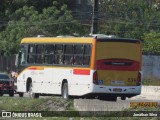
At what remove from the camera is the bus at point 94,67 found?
100.0 feet

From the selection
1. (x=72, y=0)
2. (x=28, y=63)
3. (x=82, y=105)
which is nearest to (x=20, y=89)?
(x=28, y=63)

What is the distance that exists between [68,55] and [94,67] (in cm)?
225

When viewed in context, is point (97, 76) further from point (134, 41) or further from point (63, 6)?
point (63, 6)

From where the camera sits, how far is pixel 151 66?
5675 centimetres

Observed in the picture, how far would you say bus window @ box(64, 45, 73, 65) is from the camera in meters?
32.2

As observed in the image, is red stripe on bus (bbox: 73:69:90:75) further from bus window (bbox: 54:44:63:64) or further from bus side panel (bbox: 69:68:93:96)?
bus window (bbox: 54:44:63:64)

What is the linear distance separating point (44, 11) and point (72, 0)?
11519mm

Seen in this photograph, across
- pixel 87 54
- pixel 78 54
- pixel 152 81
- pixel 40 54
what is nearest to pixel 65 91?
pixel 78 54

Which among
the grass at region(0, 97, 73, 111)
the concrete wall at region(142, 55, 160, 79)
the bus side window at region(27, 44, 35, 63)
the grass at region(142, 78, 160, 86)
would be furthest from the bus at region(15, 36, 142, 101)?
the concrete wall at region(142, 55, 160, 79)

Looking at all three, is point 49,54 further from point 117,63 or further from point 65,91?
point 117,63

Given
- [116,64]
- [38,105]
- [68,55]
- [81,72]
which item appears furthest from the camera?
[68,55]

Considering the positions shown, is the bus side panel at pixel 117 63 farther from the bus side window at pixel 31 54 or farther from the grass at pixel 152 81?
the grass at pixel 152 81

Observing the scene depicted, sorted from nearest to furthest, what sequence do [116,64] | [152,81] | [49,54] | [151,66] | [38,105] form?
[38,105] < [116,64] < [49,54] < [152,81] < [151,66]

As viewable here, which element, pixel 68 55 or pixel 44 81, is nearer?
pixel 68 55
